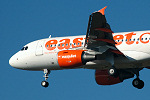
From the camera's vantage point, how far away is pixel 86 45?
31.1 meters

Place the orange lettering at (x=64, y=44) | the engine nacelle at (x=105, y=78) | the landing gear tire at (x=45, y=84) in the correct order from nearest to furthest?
the orange lettering at (x=64, y=44) → the landing gear tire at (x=45, y=84) → the engine nacelle at (x=105, y=78)

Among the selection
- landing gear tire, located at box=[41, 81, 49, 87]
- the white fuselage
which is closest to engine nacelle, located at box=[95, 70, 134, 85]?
the white fuselage

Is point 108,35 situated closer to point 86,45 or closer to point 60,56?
point 86,45

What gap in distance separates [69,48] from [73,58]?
252 centimetres

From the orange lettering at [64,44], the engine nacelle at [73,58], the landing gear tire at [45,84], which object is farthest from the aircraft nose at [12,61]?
the engine nacelle at [73,58]

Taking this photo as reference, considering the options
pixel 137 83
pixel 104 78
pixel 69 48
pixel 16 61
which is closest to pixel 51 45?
pixel 69 48

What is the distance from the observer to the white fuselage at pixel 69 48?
30938 mm

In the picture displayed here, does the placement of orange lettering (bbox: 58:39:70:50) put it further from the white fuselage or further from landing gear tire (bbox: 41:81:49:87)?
landing gear tire (bbox: 41:81:49:87)

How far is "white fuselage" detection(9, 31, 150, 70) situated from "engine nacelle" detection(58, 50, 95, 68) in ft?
3.35

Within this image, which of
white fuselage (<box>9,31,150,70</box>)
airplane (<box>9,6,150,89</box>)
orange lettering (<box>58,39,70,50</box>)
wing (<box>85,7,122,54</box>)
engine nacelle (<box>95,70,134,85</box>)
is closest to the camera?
wing (<box>85,7,122,54</box>)

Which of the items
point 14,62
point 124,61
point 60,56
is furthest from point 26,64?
point 124,61

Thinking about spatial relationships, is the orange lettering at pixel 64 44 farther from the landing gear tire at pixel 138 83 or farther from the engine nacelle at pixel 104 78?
the landing gear tire at pixel 138 83

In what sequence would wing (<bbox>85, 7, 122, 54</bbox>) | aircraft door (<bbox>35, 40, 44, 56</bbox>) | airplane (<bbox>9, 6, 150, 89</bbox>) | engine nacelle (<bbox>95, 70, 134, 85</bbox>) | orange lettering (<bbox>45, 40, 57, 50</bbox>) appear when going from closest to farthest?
wing (<bbox>85, 7, 122, 54</bbox>), airplane (<bbox>9, 6, 150, 89</bbox>), orange lettering (<bbox>45, 40, 57, 50</bbox>), aircraft door (<bbox>35, 40, 44, 56</bbox>), engine nacelle (<bbox>95, 70, 134, 85</bbox>)

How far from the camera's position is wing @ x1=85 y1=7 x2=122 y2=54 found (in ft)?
92.0
